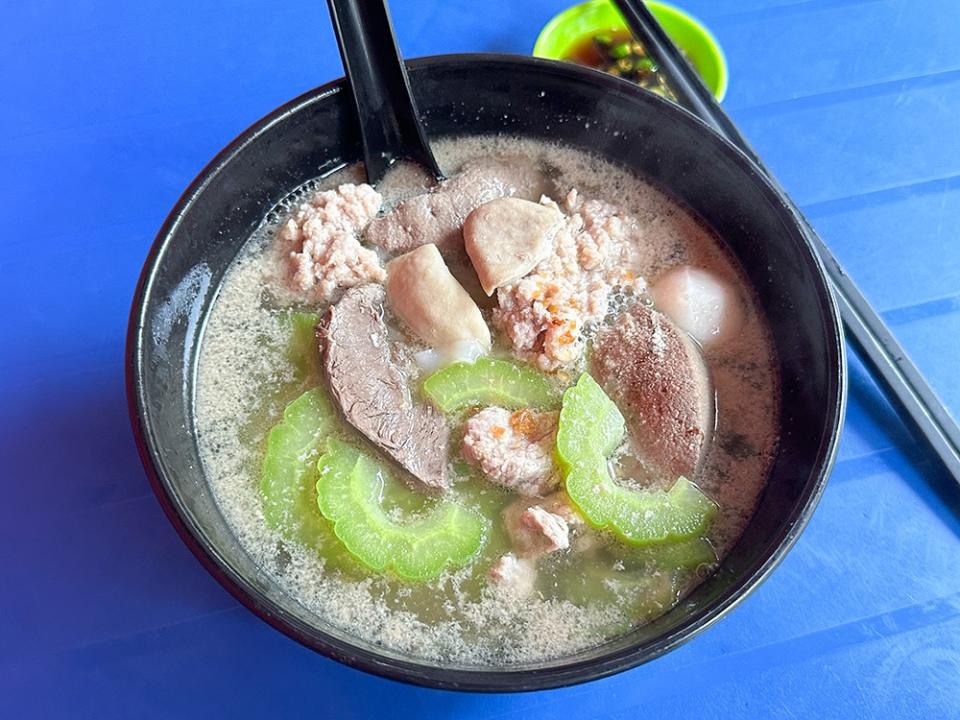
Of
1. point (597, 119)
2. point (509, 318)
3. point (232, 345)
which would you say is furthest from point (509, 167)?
point (232, 345)

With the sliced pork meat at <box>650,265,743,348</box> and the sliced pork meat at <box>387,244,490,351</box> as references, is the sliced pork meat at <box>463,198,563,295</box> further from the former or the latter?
the sliced pork meat at <box>650,265,743,348</box>

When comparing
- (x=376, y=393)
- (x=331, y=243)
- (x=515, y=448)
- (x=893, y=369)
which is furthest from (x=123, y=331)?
(x=893, y=369)

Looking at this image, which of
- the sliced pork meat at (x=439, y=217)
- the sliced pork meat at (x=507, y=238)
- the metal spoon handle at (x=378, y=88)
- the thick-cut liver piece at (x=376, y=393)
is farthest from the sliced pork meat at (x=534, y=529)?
the metal spoon handle at (x=378, y=88)

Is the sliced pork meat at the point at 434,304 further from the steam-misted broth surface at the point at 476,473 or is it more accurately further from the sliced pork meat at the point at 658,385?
the sliced pork meat at the point at 658,385

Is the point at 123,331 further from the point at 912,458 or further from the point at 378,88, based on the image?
the point at 912,458

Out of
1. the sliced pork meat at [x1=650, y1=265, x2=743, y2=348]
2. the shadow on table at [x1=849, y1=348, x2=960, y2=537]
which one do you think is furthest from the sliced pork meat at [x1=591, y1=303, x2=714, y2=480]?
the shadow on table at [x1=849, y1=348, x2=960, y2=537]

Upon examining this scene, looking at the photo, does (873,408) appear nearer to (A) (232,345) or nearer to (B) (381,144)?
(B) (381,144)
